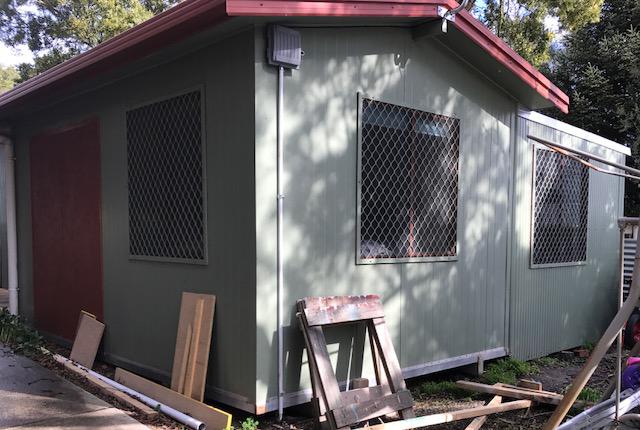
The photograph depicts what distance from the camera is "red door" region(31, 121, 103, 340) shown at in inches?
227

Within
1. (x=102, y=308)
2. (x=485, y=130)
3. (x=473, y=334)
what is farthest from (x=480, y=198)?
(x=102, y=308)

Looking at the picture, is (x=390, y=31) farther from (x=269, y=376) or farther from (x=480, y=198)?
(x=269, y=376)

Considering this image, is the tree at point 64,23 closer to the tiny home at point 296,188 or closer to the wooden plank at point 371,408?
the tiny home at point 296,188

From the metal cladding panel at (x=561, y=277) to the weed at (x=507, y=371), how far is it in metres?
0.22

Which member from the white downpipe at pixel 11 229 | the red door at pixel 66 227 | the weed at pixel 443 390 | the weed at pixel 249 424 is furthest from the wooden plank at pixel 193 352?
the white downpipe at pixel 11 229

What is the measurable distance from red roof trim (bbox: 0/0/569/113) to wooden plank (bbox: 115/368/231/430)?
9.17 ft

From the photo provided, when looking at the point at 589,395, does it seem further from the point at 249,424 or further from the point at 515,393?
the point at 249,424

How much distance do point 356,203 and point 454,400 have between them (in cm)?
211

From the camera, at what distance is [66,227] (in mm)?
6297

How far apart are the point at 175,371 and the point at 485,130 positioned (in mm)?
3992

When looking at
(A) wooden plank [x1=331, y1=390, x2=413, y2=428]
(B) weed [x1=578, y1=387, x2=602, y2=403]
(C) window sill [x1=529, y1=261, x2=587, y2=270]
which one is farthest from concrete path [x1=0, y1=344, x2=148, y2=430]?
(C) window sill [x1=529, y1=261, x2=587, y2=270]

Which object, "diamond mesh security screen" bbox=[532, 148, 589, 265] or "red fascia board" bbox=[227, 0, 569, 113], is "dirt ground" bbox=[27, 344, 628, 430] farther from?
"red fascia board" bbox=[227, 0, 569, 113]

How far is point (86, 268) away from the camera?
19.4 feet

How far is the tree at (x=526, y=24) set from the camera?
13273 millimetres
